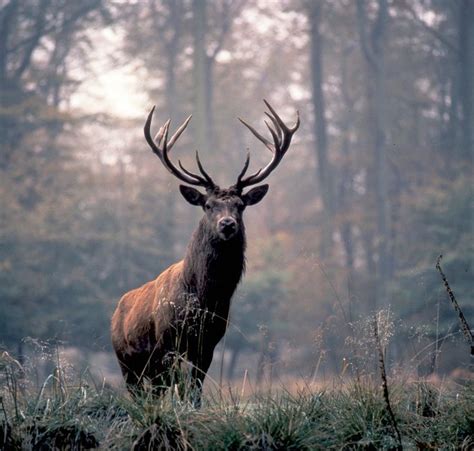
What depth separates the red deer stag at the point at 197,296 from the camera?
7.13 meters

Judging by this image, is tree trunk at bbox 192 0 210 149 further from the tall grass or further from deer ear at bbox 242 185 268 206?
the tall grass

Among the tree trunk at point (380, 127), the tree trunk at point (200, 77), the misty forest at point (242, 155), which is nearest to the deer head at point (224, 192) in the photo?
the misty forest at point (242, 155)

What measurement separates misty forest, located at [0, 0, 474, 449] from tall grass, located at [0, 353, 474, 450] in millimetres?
16037

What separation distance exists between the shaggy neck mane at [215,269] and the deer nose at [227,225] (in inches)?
5.0

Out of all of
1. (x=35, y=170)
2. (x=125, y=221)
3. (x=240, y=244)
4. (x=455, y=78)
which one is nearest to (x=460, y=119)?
(x=455, y=78)

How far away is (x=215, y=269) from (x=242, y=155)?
28.9 metres

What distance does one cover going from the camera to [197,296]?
7.33 metres

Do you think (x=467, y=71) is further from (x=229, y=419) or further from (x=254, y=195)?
(x=229, y=419)

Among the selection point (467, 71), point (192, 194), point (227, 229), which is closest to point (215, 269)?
point (227, 229)

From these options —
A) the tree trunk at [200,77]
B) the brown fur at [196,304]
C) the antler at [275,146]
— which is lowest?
the brown fur at [196,304]

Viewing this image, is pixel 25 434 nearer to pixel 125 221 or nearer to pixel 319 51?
pixel 125 221

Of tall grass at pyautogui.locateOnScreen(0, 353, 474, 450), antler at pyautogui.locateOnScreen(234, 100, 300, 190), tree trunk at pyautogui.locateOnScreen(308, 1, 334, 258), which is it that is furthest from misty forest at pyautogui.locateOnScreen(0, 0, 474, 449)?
tall grass at pyautogui.locateOnScreen(0, 353, 474, 450)

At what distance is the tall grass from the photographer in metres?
5.48

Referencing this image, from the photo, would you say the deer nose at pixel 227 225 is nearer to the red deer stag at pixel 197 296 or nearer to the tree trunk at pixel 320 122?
the red deer stag at pixel 197 296
